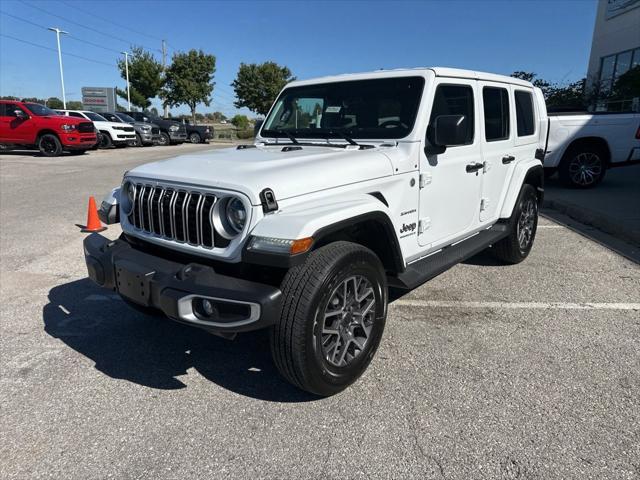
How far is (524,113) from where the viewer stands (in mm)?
5262

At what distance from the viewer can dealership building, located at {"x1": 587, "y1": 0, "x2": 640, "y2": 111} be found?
22219mm

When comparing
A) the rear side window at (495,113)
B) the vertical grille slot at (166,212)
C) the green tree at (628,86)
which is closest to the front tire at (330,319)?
the vertical grille slot at (166,212)

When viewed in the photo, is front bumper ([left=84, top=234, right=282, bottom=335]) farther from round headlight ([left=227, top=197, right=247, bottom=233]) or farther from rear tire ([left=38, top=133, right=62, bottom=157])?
rear tire ([left=38, top=133, right=62, bottom=157])

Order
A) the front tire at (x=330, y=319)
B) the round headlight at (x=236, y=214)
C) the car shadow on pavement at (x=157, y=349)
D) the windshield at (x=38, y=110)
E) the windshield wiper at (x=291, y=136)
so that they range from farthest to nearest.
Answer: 1. the windshield at (x=38, y=110)
2. the windshield wiper at (x=291, y=136)
3. the car shadow on pavement at (x=157, y=349)
4. the round headlight at (x=236, y=214)
5. the front tire at (x=330, y=319)

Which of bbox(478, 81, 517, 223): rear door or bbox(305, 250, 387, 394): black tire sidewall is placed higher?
bbox(478, 81, 517, 223): rear door

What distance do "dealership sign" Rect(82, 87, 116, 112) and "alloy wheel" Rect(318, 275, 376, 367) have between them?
43.6 metres

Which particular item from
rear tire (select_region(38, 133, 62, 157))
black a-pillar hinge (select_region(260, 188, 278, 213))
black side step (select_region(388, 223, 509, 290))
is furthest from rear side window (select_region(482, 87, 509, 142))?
rear tire (select_region(38, 133, 62, 157))

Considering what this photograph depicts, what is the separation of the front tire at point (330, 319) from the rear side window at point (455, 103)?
1474 mm

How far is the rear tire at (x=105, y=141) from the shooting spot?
22.2m

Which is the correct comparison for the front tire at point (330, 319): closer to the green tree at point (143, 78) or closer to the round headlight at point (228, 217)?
the round headlight at point (228, 217)

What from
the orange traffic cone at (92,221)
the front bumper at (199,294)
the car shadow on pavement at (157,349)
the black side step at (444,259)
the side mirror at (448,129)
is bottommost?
the car shadow on pavement at (157,349)

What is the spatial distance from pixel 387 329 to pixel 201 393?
1558mm

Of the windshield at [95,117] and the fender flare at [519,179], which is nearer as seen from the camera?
the fender flare at [519,179]

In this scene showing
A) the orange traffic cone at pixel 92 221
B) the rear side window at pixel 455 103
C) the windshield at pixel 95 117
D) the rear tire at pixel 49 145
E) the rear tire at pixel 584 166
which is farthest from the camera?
the windshield at pixel 95 117
